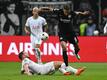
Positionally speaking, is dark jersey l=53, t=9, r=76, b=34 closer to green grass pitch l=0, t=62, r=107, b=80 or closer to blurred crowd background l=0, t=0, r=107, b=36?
green grass pitch l=0, t=62, r=107, b=80

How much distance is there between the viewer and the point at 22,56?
20594 millimetres

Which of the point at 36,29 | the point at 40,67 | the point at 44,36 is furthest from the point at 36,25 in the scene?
the point at 40,67

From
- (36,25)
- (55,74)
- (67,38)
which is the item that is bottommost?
(55,74)

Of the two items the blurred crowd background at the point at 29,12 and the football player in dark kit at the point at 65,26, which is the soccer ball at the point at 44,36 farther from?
the blurred crowd background at the point at 29,12

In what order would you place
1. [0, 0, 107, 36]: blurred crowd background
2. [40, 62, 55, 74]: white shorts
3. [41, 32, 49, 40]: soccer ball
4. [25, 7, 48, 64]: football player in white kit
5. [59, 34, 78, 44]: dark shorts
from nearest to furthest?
1. [40, 62, 55, 74]: white shorts
2. [59, 34, 78, 44]: dark shorts
3. [41, 32, 49, 40]: soccer ball
4. [25, 7, 48, 64]: football player in white kit
5. [0, 0, 107, 36]: blurred crowd background

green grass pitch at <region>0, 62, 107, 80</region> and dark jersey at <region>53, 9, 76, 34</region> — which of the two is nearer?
green grass pitch at <region>0, 62, 107, 80</region>

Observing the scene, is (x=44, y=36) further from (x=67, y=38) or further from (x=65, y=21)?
(x=65, y=21)

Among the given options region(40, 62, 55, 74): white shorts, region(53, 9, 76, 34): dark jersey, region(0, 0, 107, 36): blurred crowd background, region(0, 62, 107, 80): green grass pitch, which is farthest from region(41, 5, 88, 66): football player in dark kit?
region(0, 0, 107, 36): blurred crowd background

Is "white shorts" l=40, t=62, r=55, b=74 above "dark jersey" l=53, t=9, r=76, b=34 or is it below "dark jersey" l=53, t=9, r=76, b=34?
below

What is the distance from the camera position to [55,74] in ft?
70.2

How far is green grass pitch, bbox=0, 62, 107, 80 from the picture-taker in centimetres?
1942

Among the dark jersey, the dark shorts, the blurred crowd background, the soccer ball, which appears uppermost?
the dark jersey

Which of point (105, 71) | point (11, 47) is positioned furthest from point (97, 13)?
point (105, 71)

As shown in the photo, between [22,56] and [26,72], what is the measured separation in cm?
53
